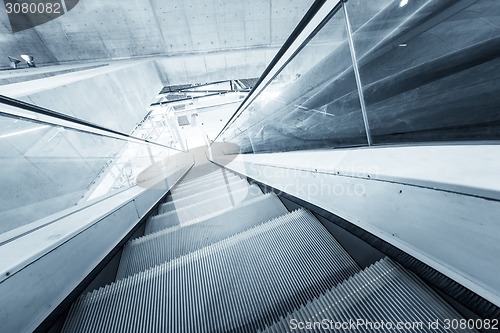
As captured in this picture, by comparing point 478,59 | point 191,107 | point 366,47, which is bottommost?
point 478,59

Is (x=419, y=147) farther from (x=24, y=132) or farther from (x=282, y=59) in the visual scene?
(x=24, y=132)

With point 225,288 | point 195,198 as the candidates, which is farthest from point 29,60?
point 225,288

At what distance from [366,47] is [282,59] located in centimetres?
192

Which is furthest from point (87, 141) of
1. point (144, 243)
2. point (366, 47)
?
point (366, 47)

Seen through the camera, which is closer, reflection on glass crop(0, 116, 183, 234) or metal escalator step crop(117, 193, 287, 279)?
metal escalator step crop(117, 193, 287, 279)

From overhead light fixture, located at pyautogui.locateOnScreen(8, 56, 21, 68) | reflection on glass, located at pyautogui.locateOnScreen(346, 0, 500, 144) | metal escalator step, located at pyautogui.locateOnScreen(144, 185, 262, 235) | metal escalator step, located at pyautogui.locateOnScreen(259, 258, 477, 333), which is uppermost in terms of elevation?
overhead light fixture, located at pyautogui.locateOnScreen(8, 56, 21, 68)

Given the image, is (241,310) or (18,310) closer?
(18,310)

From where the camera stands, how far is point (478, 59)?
5.15 feet

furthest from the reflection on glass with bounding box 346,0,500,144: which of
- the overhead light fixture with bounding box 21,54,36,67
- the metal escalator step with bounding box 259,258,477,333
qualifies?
the overhead light fixture with bounding box 21,54,36,67

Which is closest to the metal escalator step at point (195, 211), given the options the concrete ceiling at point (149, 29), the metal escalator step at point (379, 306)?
the metal escalator step at point (379, 306)

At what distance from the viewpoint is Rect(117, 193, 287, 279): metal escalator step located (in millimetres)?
1771

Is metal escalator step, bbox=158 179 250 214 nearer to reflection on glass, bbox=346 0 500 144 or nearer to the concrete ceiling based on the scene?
reflection on glass, bbox=346 0 500 144

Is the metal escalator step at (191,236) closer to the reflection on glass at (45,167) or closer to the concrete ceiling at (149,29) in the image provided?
the reflection on glass at (45,167)

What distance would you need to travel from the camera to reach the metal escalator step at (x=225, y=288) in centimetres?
100
